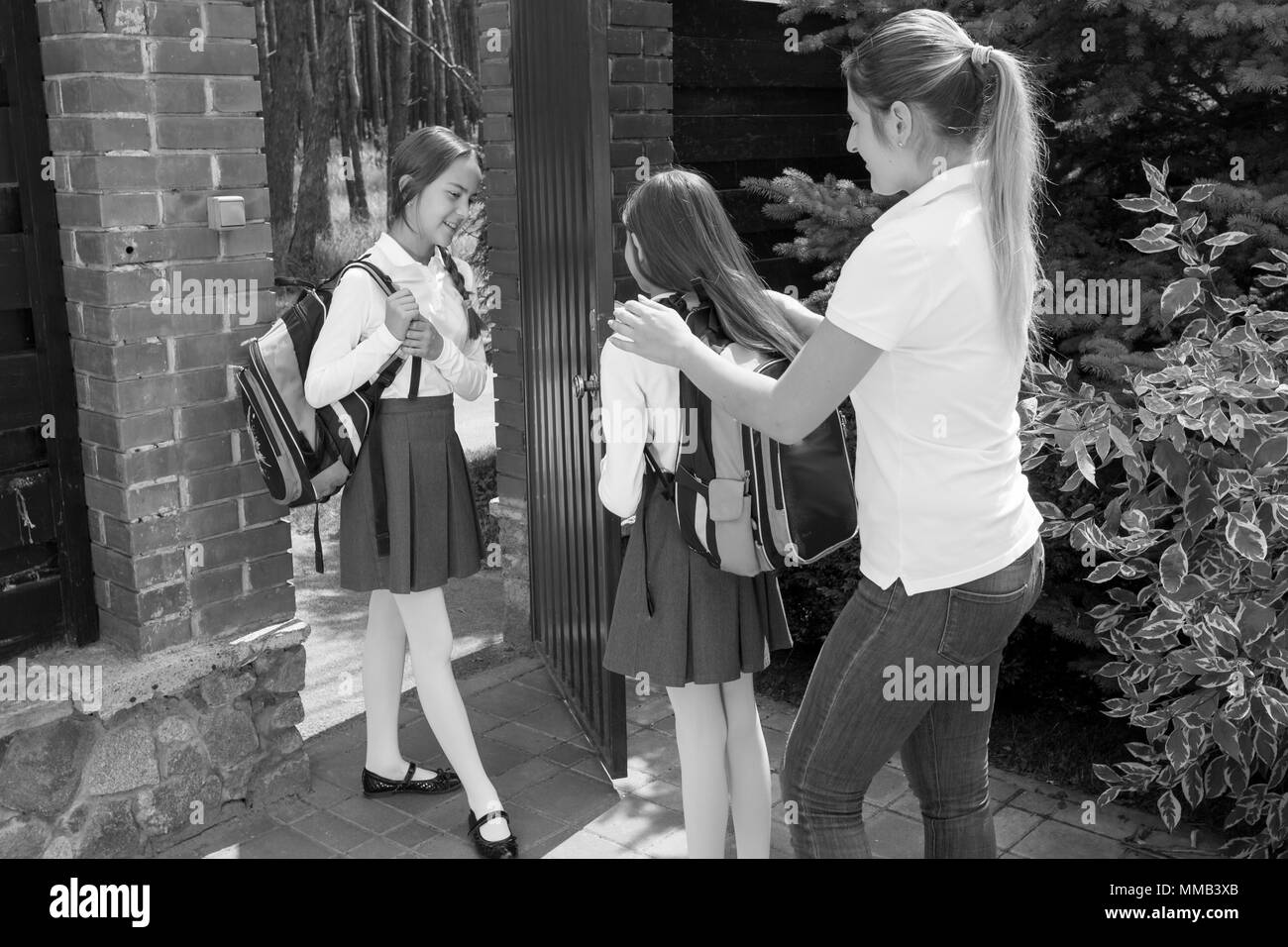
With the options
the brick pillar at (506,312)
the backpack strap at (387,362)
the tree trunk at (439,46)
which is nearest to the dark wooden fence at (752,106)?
the brick pillar at (506,312)

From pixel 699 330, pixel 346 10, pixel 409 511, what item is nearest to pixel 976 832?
pixel 699 330

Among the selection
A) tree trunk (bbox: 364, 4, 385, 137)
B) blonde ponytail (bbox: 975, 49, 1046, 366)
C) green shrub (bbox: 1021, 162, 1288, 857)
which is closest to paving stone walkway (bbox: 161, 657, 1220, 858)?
green shrub (bbox: 1021, 162, 1288, 857)

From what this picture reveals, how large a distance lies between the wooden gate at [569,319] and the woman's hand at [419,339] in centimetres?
50

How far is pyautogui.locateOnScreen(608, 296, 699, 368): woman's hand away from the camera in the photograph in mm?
2361

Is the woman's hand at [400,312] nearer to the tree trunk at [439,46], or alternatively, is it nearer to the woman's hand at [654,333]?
the woman's hand at [654,333]

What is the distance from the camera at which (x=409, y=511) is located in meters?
3.52

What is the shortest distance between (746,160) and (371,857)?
3116mm

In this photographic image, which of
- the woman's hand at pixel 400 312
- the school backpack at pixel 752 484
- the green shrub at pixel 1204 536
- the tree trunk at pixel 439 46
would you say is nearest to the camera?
the school backpack at pixel 752 484

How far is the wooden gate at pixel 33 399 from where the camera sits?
3277 millimetres

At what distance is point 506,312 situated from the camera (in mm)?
4973

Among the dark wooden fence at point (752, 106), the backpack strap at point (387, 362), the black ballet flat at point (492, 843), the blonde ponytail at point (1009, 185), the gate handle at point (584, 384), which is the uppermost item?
the dark wooden fence at point (752, 106)

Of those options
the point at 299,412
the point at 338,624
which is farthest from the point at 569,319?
the point at 338,624

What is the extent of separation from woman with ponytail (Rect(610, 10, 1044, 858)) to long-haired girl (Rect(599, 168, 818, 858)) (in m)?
0.40

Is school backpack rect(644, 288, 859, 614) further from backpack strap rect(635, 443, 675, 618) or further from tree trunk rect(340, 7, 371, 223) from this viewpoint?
tree trunk rect(340, 7, 371, 223)
